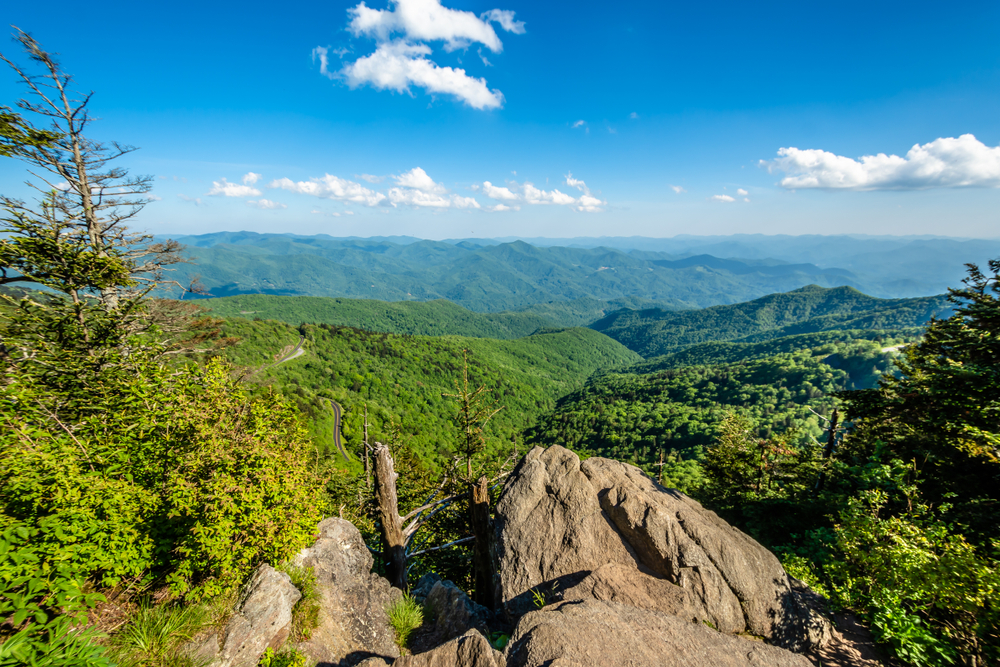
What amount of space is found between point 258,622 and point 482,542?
6067 millimetres

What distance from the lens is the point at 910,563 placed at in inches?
300

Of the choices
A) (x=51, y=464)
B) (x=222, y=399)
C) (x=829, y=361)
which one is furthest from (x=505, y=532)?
(x=829, y=361)

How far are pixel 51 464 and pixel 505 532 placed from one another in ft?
33.5

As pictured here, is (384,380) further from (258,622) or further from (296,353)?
(258,622)

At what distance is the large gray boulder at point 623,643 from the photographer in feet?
20.7

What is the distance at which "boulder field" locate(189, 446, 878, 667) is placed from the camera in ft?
21.9

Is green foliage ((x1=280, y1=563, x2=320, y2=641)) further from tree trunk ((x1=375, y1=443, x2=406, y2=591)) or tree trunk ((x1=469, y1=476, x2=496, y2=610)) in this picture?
tree trunk ((x1=469, y1=476, x2=496, y2=610))

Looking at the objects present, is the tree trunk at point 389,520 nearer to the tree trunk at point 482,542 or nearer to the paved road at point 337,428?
the tree trunk at point 482,542

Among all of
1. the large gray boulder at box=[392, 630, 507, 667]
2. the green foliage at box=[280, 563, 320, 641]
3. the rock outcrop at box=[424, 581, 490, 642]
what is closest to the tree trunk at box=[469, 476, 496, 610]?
the rock outcrop at box=[424, 581, 490, 642]

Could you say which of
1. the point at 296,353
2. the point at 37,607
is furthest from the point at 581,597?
the point at 296,353

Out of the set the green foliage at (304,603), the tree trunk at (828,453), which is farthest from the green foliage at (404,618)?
the tree trunk at (828,453)

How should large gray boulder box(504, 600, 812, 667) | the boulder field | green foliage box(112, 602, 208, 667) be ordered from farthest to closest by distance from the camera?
1. the boulder field
2. large gray boulder box(504, 600, 812, 667)
3. green foliage box(112, 602, 208, 667)

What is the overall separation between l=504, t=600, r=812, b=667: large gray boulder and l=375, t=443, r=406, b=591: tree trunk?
5.17 m

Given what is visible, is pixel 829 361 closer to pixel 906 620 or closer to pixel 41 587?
pixel 906 620
